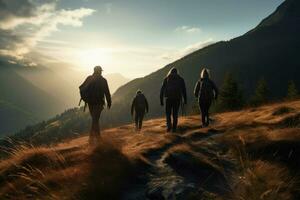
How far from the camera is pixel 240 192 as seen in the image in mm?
6309

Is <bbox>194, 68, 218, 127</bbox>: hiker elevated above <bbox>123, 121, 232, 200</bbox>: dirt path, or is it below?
above

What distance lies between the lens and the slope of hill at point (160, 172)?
6.73 meters

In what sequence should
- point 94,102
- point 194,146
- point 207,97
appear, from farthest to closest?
point 207,97 < point 94,102 < point 194,146

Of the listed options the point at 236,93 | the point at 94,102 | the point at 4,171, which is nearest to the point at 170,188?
the point at 4,171

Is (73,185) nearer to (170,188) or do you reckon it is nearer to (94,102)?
(170,188)

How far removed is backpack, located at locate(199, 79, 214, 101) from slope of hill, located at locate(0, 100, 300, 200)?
8076 millimetres

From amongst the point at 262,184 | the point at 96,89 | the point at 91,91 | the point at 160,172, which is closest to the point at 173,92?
the point at 96,89

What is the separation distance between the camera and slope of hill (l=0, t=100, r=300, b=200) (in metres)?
6.73

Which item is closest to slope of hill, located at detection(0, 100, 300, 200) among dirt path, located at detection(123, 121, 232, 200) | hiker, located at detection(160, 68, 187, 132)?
dirt path, located at detection(123, 121, 232, 200)

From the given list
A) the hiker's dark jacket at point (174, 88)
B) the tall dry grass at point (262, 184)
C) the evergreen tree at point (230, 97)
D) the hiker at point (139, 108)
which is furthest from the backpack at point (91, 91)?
the evergreen tree at point (230, 97)

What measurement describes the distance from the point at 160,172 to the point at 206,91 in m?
11.7

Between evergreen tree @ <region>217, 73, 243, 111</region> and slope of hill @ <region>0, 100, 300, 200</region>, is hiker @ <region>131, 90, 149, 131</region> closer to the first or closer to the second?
slope of hill @ <region>0, 100, 300, 200</region>

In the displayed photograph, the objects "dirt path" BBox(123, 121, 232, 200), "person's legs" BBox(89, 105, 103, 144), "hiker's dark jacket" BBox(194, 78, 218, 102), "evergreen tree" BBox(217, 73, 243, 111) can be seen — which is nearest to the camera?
"dirt path" BBox(123, 121, 232, 200)

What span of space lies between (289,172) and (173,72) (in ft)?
36.7
